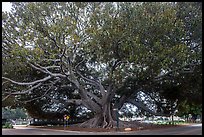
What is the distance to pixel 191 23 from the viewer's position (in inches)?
939

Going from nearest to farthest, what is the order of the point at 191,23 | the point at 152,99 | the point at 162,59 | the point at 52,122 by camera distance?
1. the point at 162,59
2. the point at 191,23
3. the point at 152,99
4. the point at 52,122

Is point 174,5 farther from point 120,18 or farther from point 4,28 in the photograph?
point 4,28

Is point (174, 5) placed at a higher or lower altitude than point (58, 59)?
higher

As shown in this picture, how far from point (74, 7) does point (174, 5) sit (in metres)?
8.50

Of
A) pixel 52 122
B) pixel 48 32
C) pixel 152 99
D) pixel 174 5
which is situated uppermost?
pixel 174 5

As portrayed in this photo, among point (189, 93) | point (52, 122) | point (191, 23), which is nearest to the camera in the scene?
point (191, 23)

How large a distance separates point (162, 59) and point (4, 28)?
14.1 meters

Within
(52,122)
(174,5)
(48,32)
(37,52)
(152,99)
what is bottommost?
(52,122)

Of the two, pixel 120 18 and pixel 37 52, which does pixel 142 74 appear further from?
pixel 37 52

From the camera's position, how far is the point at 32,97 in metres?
36.4

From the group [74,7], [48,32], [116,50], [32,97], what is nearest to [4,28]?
[48,32]

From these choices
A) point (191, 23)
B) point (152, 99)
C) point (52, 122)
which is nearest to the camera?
point (191, 23)

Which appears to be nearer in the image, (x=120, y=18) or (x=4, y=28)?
(x=120, y=18)

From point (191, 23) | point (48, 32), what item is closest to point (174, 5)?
point (191, 23)
